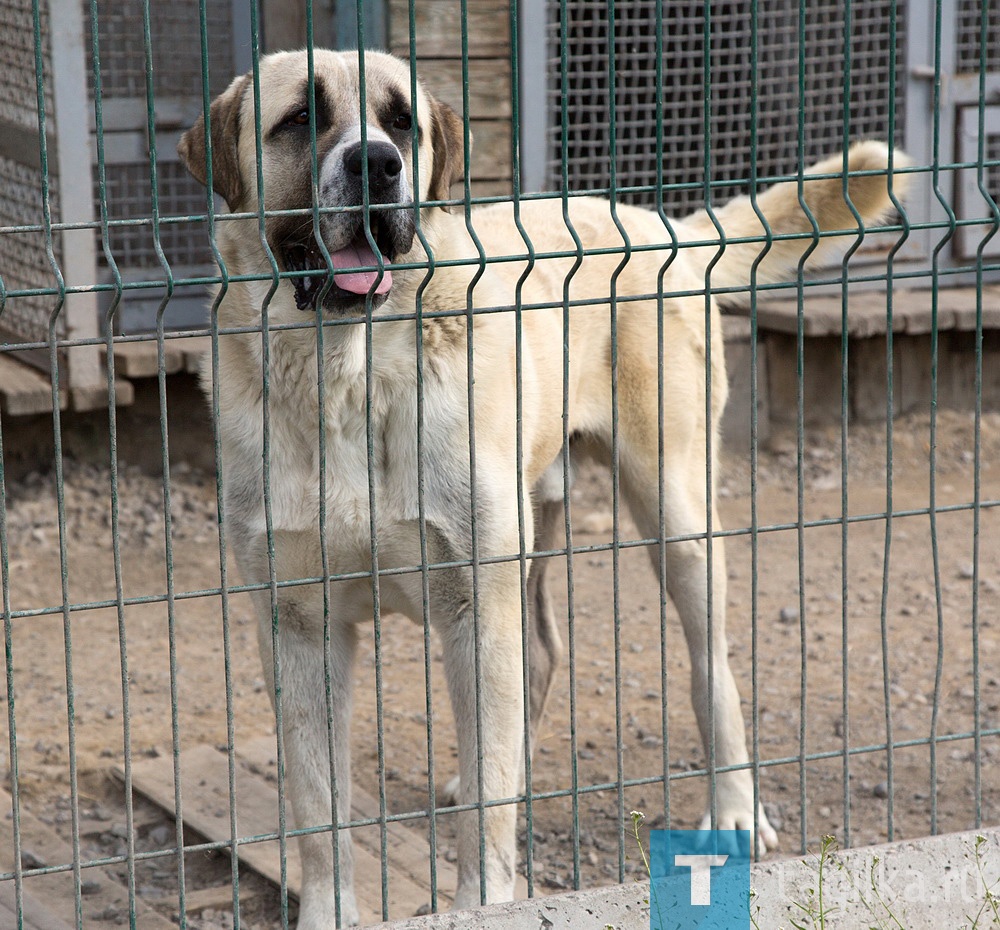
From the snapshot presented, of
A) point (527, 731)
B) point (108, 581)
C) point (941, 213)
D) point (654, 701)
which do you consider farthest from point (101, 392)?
point (941, 213)

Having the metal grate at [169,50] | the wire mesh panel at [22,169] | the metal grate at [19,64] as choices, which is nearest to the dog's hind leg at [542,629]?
the wire mesh panel at [22,169]

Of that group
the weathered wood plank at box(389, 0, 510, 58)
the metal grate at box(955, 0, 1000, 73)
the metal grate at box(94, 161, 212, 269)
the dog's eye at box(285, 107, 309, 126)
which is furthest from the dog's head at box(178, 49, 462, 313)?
the metal grate at box(955, 0, 1000, 73)

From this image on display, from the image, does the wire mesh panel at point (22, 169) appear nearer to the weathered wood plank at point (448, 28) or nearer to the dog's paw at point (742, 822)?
the weathered wood plank at point (448, 28)

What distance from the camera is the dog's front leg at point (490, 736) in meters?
2.75

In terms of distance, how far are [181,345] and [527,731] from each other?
3.69 metres

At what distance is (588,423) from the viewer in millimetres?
3455

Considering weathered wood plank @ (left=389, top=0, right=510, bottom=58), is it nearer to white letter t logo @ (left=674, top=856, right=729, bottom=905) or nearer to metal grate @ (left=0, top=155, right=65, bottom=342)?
metal grate @ (left=0, top=155, right=65, bottom=342)

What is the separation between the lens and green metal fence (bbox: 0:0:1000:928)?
89.7 inches

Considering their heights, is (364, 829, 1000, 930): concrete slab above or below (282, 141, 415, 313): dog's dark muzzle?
below

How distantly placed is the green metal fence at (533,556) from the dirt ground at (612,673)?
0.02 meters

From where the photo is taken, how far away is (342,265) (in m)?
2.67

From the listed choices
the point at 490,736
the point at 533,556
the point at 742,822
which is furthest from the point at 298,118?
the point at 742,822

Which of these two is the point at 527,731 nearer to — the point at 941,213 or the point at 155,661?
the point at 155,661

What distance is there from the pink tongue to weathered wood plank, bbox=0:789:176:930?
145 centimetres
